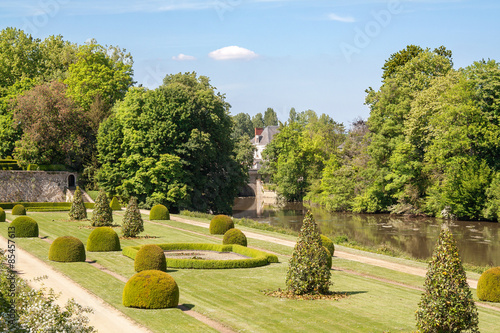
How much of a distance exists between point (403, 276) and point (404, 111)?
4344 centimetres

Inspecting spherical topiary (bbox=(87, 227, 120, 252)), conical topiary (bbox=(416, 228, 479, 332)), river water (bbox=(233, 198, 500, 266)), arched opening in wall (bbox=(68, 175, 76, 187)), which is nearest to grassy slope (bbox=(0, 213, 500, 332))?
spherical topiary (bbox=(87, 227, 120, 252))

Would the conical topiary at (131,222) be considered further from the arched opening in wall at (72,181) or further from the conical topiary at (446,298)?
the arched opening in wall at (72,181)

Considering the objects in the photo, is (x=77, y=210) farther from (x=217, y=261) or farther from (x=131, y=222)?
(x=217, y=261)

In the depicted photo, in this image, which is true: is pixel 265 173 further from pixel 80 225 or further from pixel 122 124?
pixel 80 225

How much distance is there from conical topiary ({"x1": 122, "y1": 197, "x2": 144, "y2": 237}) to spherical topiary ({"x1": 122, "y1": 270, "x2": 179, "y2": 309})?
57.2 ft

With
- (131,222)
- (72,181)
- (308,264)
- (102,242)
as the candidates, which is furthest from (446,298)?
(72,181)

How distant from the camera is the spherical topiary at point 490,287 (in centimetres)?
2067

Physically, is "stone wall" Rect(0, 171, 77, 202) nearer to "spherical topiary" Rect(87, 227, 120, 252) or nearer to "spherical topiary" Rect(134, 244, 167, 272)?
"spherical topiary" Rect(87, 227, 120, 252)

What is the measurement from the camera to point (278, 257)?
30.1 metres

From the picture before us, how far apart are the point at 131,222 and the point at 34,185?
3248 centimetres

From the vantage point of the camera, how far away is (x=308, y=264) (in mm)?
19109

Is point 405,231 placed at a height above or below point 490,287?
above

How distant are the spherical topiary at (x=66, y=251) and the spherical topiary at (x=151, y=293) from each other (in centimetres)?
923

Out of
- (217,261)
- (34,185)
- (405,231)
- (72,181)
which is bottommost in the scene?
(217,261)
